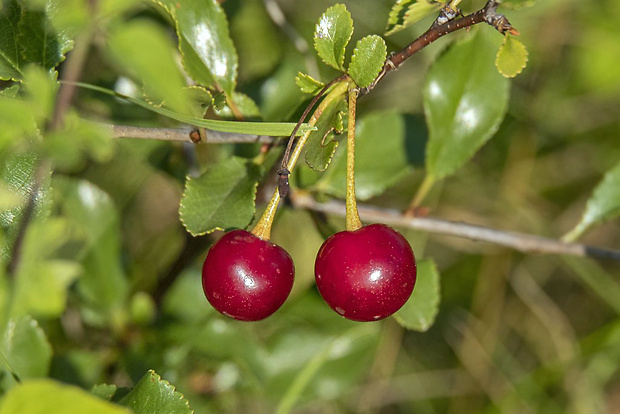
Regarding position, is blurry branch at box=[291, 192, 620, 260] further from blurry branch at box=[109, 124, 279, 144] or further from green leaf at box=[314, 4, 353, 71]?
green leaf at box=[314, 4, 353, 71]

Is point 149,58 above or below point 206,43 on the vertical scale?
above

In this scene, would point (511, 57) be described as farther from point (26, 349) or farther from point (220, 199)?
point (26, 349)

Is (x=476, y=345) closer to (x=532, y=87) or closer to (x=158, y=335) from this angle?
(x=532, y=87)

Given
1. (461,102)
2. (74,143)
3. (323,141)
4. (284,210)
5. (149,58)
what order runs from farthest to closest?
(284,210) < (461,102) < (323,141) < (74,143) < (149,58)

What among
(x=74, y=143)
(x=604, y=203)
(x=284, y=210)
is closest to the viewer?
(x=74, y=143)

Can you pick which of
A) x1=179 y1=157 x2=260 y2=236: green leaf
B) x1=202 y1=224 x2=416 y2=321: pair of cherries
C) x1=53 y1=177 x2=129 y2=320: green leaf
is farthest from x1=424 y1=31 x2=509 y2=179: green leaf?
x1=53 y1=177 x2=129 y2=320: green leaf

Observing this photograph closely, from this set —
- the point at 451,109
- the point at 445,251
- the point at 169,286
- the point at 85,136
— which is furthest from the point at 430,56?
the point at 85,136

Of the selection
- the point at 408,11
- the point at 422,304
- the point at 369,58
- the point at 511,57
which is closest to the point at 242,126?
the point at 369,58
